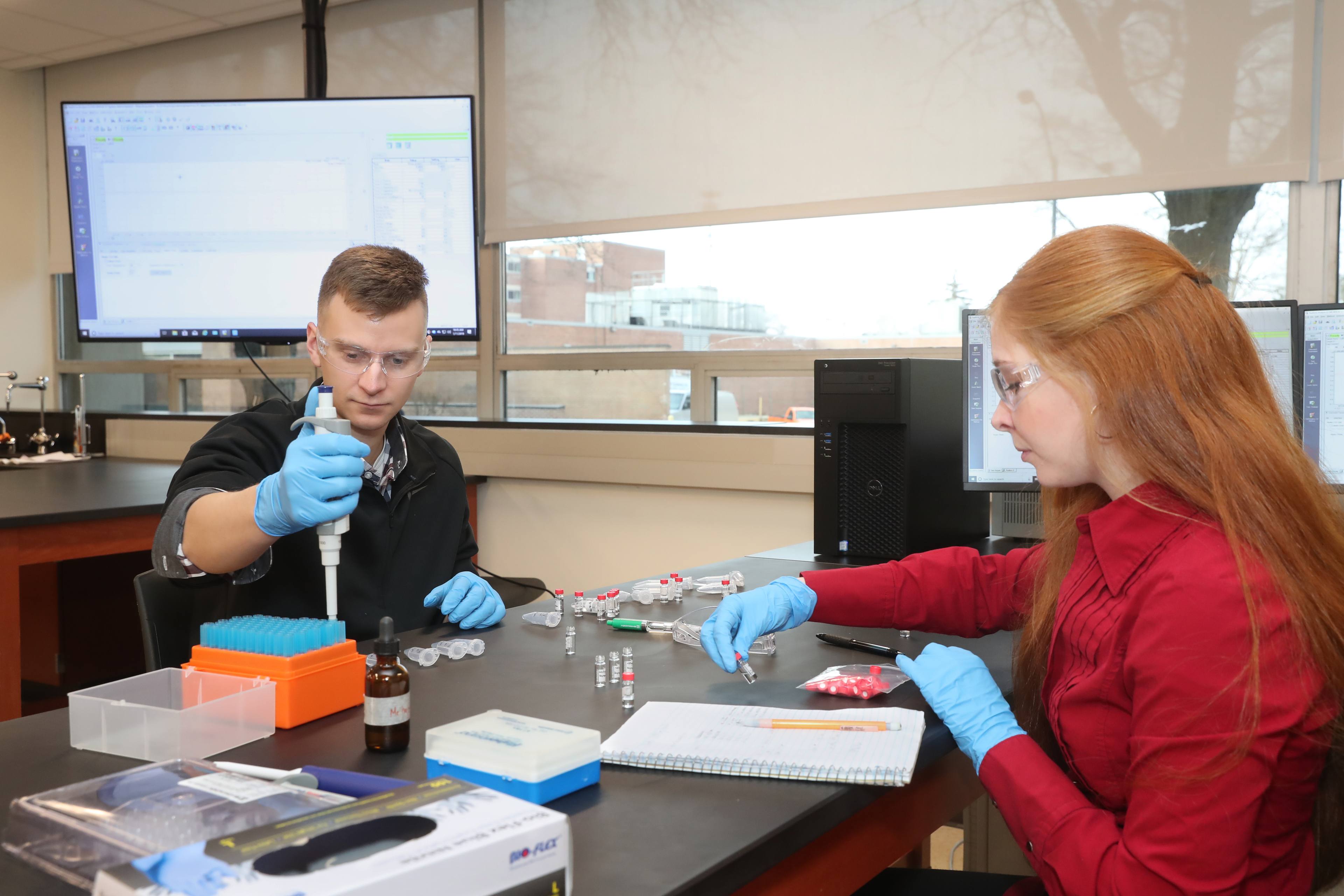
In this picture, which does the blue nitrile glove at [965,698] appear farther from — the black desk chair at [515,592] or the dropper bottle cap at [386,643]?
the black desk chair at [515,592]

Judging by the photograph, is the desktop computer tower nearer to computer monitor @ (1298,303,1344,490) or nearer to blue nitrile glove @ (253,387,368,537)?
computer monitor @ (1298,303,1344,490)

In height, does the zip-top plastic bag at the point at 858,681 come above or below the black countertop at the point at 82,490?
below

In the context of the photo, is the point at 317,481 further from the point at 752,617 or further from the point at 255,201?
Result: the point at 255,201

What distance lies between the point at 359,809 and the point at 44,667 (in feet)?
10.4

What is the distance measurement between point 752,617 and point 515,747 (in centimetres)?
49

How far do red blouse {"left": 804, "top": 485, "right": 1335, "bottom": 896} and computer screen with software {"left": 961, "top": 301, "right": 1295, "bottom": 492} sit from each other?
3.00 ft

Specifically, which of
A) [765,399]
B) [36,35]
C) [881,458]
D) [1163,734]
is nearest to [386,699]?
[1163,734]

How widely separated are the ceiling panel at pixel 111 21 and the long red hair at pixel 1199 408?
336cm

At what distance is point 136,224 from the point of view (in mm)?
2855

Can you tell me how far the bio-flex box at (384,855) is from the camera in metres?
0.55

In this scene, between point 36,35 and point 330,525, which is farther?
point 36,35

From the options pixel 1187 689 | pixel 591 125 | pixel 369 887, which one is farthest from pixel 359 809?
pixel 591 125

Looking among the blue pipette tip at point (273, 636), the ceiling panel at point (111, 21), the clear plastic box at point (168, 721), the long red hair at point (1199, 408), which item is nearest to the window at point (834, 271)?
the ceiling panel at point (111, 21)

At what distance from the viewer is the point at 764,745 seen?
96 centimetres
